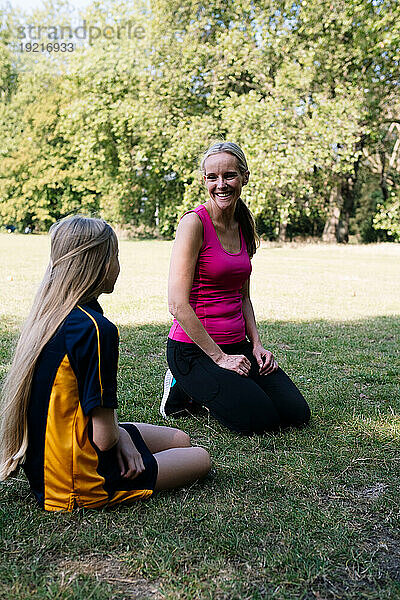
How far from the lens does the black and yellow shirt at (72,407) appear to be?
235 centimetres

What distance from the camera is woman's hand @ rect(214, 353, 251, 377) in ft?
12.2

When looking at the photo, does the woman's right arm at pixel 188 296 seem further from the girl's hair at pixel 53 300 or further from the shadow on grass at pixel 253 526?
the girl's hair at pixel 53 300

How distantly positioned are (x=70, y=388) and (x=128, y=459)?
413mm

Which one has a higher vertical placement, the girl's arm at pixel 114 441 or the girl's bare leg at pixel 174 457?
the girl's arm at pixel 114 441

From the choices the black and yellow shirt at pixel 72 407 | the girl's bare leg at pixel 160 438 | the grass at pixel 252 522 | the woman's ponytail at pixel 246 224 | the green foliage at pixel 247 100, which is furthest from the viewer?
the green foliage at pixel 247 100

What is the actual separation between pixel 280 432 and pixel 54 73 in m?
40.4

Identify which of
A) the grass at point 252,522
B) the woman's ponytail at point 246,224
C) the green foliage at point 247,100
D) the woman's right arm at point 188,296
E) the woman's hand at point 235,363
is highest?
the green foliage at point 247,100

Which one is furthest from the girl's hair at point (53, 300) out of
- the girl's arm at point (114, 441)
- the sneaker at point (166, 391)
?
the sneaker at point (166, 391)

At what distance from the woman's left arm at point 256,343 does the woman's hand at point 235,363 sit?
0.71 ft

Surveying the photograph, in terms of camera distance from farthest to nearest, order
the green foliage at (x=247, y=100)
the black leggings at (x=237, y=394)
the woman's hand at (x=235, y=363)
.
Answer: the green foliage at (x=247, y=100) → the woman's hand at (x=235, y=363) → the black leggings at (x=237, y=394)

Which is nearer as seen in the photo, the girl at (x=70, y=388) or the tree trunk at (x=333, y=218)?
the girl at (x=70, y=388)

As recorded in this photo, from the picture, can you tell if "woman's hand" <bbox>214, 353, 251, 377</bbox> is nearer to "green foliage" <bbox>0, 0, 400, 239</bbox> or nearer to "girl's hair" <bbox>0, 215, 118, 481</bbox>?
"girl's hair" <bbox>0, 215, 118, 481</bbox>

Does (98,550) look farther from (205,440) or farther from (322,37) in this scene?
(322,37)

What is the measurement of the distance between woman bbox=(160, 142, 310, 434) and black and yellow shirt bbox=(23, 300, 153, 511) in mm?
1258
